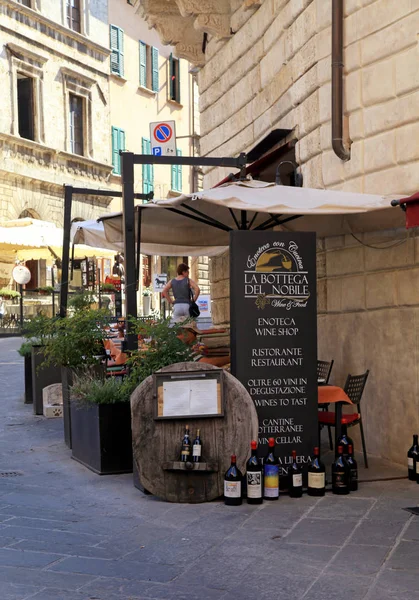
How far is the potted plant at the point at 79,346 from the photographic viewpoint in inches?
340

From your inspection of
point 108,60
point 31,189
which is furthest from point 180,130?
point 31,189

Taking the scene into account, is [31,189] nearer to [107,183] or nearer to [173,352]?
[107,183]

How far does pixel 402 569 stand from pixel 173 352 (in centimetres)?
268

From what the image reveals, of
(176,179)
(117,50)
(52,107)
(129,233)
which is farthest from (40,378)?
(176,179)

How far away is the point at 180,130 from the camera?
1503 inches

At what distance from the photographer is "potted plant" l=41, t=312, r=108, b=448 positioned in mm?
8625

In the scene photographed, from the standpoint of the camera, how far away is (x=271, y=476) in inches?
246

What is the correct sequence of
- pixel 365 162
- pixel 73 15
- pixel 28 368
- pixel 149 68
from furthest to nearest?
pixel 149 68 → pixel 73 15 → pixel 28 368 → pixel 365 162

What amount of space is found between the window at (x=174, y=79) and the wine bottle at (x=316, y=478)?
32.8 m

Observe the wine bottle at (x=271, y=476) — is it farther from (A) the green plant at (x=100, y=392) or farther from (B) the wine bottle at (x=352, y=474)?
(A) the green plant at (x=100, y=392)

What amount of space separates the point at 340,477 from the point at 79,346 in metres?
3.31

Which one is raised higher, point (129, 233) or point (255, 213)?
point (255, 213)

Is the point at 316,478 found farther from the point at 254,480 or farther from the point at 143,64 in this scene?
the point at 143,64

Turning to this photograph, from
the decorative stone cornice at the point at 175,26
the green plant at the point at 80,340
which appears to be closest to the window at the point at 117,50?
the decorative stone cornice at the point at 175,26
